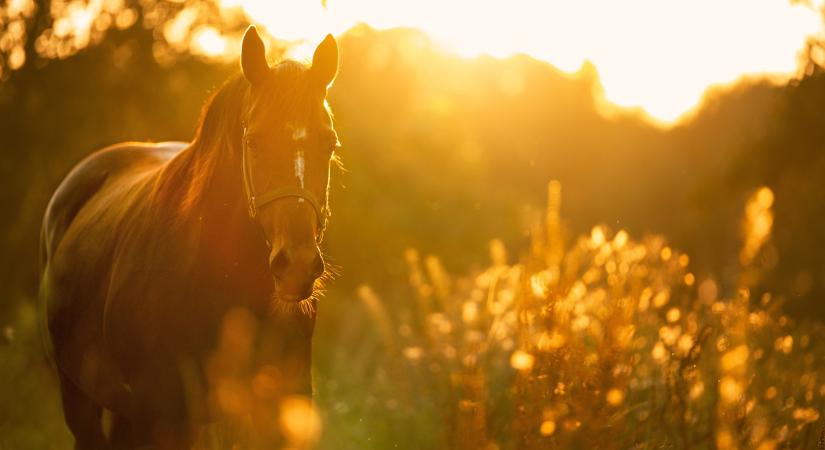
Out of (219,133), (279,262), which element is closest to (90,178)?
(219,133)

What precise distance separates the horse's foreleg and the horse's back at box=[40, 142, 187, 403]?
16 cm

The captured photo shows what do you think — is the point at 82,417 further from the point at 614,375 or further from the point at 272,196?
the point at 614,375

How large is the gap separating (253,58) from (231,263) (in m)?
0.86

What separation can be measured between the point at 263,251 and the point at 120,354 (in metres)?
0.98

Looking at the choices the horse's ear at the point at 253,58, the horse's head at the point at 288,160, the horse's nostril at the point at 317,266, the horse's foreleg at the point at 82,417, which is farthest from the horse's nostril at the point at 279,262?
the horse's foreleg at the point at 82,417

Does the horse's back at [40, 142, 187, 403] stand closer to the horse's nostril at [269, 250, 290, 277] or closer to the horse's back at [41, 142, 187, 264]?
the horse's back at [41, 142, 187, 264]

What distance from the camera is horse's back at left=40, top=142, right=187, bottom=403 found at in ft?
16.8

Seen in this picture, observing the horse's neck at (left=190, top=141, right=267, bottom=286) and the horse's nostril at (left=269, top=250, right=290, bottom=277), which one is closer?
the horse's nostril at (left=269, top=250, right=290, bottom=277)

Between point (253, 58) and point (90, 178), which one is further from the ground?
point (253, 58)

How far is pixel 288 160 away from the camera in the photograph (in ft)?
12.1

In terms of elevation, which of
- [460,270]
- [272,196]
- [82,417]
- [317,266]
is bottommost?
[82,417]

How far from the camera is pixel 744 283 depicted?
188 inches

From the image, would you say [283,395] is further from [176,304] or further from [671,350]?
[671,350]

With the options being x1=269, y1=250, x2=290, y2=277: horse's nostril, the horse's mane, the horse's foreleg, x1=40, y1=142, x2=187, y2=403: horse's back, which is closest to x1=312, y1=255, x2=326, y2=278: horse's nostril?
x1=269, y1=250, x2=290, y2=277: horse's nostril
